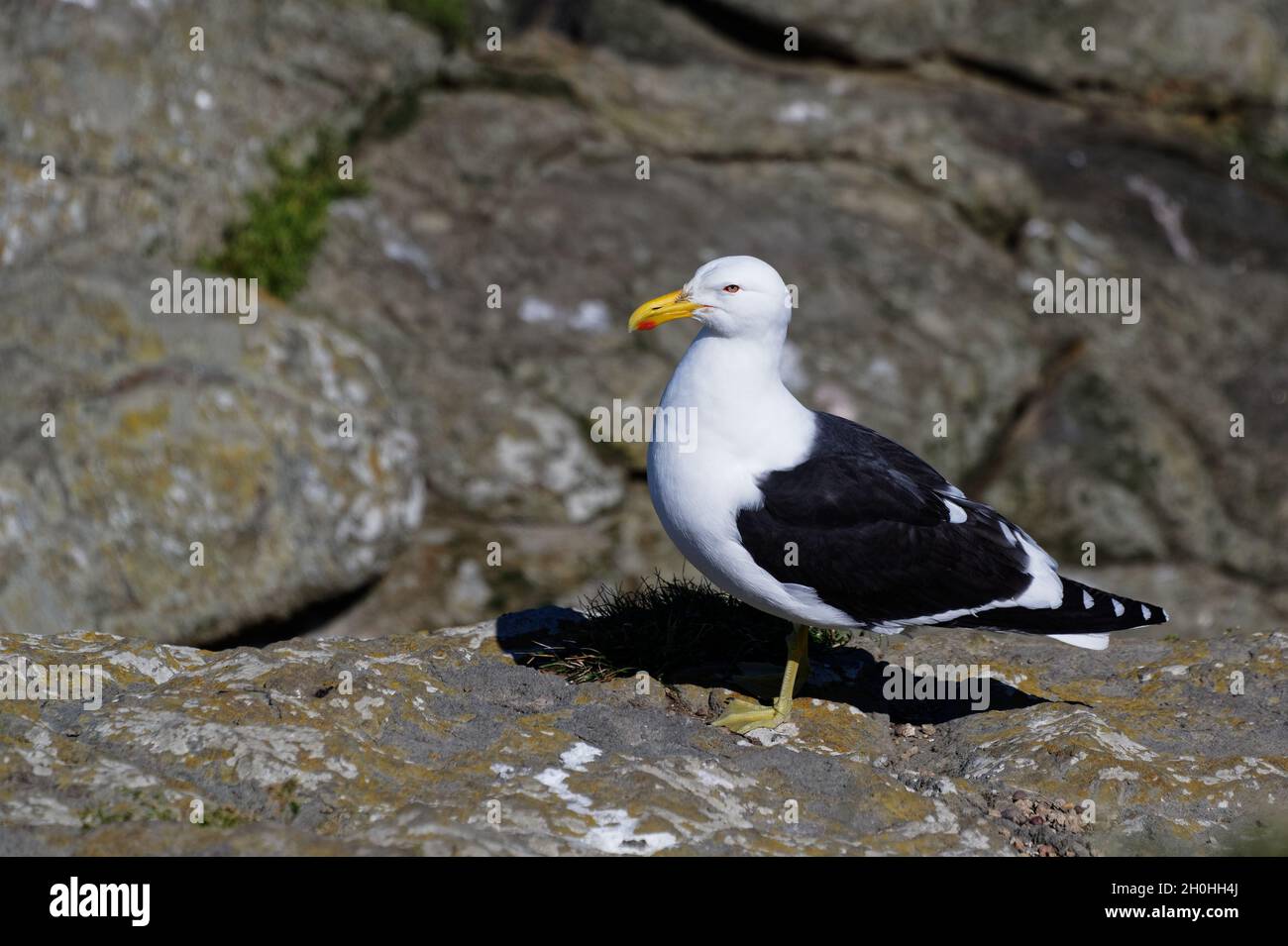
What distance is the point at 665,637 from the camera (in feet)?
21.7

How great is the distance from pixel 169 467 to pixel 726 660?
16.8 feet

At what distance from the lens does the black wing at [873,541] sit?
234 inches

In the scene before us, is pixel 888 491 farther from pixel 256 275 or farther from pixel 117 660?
pixel 256 275

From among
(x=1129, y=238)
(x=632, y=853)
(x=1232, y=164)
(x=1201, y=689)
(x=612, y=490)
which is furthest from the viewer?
(x=1232, y=164)

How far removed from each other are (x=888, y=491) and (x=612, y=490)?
535 cm

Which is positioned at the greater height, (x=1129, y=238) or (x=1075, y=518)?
(x=1129, y=238)

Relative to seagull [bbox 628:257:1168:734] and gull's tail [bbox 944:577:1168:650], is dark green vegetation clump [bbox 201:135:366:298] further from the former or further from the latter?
gull's tail [bbox 944:577:1168:650]

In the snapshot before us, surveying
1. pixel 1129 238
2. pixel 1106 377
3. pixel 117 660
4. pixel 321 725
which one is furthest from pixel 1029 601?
pixel 1129 238

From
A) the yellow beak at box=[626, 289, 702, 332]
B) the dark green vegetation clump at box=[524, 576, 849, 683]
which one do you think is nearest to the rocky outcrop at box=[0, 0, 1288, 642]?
the dark green vegetation clump at box=[524, 576, 849, 683]

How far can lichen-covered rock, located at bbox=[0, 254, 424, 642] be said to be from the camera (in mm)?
9773

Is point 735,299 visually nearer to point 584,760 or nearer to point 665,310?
point 665,310

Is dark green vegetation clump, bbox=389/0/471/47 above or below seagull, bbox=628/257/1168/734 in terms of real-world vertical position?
above

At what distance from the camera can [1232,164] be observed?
14.8m

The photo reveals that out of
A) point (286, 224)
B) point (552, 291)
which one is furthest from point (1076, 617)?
point (286, 224)
